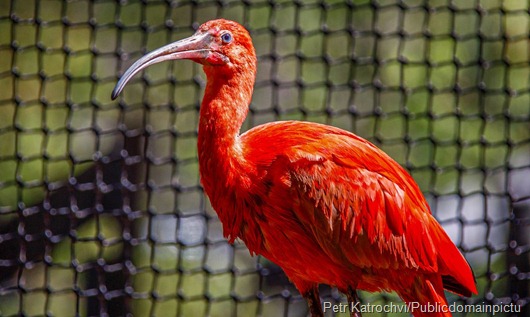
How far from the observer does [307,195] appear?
2125 mm

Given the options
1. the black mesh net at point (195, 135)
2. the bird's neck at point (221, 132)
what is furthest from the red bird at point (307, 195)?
the black mesh net at point (195, 135)

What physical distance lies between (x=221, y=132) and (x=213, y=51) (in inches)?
7.3

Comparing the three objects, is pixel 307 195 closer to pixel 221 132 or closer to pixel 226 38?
pixel 221 132

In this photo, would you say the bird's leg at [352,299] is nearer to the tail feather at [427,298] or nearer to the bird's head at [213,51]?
the tail feather at [427,298]

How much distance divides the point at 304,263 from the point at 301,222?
0.10m

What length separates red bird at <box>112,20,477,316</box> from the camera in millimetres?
2133

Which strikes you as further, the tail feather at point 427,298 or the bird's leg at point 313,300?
the bird's leg at point 313,300

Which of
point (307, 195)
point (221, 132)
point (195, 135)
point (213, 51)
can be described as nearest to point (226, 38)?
point (213, 51)

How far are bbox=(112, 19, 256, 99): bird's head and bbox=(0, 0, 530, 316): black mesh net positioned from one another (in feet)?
4.98

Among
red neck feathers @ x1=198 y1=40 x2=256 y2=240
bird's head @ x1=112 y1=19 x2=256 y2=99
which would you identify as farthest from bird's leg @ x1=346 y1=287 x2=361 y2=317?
bird's head @ x1=112 y1=19 x2=256 y2=99

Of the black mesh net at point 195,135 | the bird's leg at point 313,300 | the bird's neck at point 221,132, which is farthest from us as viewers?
the black mesh net at point 195,135

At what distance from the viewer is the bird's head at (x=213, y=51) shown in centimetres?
215

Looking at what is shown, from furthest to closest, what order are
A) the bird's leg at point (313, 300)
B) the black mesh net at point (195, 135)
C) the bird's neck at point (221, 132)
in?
the black mesh net at point (195, 135) → the bird's leg at point (313, 300) → the bird's neck at point (221, 132)

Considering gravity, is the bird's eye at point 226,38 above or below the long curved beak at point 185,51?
above
